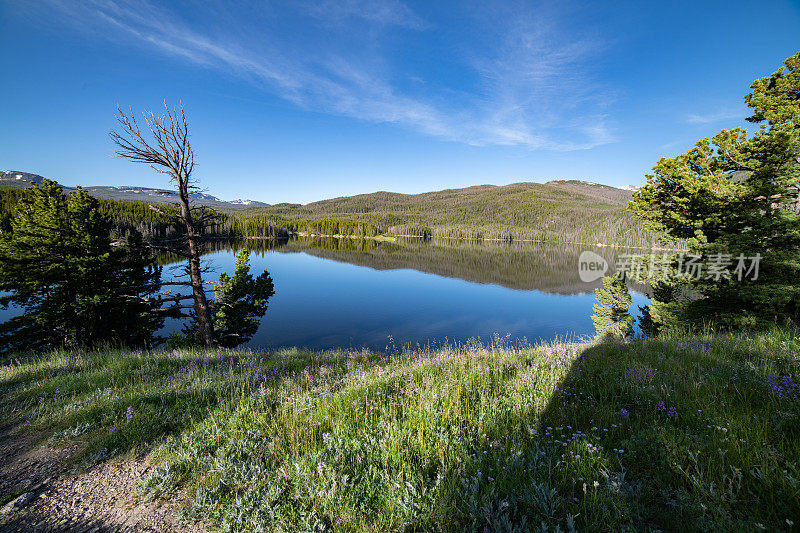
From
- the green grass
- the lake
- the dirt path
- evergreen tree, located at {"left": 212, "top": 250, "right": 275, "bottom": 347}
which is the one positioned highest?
the green grass

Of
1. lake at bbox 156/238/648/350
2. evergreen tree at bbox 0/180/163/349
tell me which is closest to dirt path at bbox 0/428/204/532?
lake at bbox 156/238/648/350

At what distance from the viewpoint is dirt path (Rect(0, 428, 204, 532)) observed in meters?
2.69

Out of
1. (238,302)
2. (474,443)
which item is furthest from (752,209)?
(238,302)

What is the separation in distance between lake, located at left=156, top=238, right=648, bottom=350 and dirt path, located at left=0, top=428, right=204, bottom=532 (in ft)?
29.2

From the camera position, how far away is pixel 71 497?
3.02 meters

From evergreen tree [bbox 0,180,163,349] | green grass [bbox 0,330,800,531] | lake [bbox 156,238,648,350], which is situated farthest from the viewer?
lake [bbox 156,238,648,350]

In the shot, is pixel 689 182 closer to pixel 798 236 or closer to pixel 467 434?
pixel 798 236

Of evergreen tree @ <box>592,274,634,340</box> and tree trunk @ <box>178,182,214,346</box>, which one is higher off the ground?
tree trunk @ <box>178,182,214,346</box>

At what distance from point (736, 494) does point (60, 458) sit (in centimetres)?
716

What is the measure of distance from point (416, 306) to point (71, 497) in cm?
4140

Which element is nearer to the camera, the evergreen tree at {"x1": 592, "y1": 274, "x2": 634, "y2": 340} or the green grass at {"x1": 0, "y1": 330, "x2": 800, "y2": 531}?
the green grass at {"x1": 0, "y1": 330, "x2": 800, "y2": 531}

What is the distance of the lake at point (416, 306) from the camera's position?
3011cm

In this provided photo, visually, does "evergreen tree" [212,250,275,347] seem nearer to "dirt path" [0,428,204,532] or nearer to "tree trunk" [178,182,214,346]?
"tree trunk" [178,182,214,346]

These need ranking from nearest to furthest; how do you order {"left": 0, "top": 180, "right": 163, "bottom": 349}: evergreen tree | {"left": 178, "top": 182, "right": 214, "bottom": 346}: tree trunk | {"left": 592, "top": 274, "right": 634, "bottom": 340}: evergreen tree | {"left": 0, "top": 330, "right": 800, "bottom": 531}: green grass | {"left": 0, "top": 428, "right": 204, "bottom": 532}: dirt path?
{"left": 0, "top": 330, "right": 800, "bottom": 531}: green grass → {"left": 0, "top": 428, "right": 204, "bottom": 532}: dirt path → {"left": 178, "top": 182, "right": 214, "bottom": 346}: tree trunk → {"left": 0, "top": 180, "right": 163, "bottom": 349}: evergreen tree → {"left": 592, "top": 274, "right": 634, "bottom": 340}: evergreen tree
